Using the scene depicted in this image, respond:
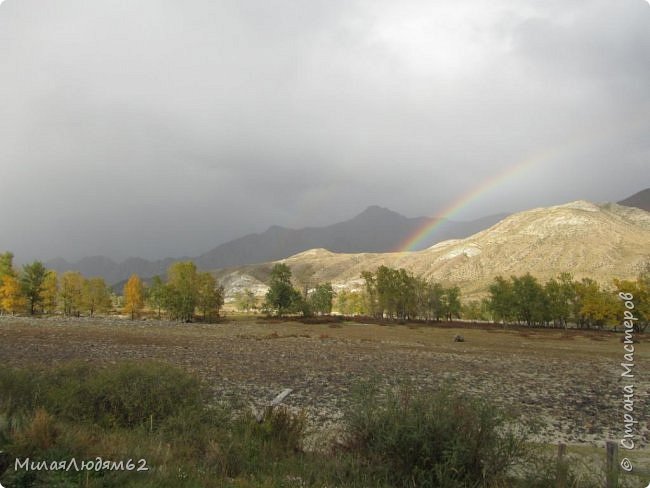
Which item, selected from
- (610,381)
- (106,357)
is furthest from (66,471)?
(610,381)

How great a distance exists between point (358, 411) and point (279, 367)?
1983 cm

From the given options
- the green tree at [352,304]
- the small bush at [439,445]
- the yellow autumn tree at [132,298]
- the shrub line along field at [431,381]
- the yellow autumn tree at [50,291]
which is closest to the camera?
the small bush at [439,445]

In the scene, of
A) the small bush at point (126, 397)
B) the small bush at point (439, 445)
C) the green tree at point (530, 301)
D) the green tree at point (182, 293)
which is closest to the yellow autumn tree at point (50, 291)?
the green tree at point (182, 293)

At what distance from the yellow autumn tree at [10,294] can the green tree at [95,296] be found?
21426 mm

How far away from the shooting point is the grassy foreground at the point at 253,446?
7.38 m

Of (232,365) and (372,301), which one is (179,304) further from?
(232,365)

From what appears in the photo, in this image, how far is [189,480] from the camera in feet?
23.4

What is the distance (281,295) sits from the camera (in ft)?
393

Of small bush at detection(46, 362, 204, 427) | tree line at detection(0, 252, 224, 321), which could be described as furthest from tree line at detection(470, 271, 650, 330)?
small bush at detection(46, 362, 204, 427)

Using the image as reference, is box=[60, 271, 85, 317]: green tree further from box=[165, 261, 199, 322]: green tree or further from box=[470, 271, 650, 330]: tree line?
box=[470, 271, 650, 330]: tree line

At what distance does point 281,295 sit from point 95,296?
6080cm

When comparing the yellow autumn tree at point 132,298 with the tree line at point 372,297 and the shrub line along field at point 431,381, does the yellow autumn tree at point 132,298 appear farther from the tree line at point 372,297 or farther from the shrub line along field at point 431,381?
the shrub line along field at point 431,381

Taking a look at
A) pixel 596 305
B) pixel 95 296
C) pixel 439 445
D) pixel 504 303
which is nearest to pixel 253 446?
pixel 439 445

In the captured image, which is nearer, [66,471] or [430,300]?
[66,471]
